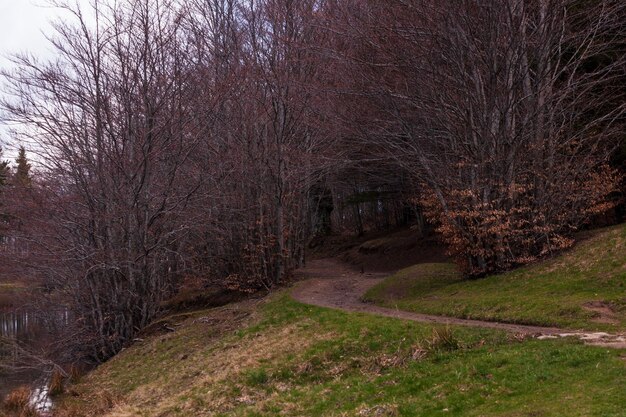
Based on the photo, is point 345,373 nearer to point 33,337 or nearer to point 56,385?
point 56,385

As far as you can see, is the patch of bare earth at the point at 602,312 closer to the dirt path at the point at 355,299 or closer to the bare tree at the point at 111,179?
the dirt path at the point at 355,299

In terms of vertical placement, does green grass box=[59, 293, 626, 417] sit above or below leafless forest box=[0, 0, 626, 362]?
below

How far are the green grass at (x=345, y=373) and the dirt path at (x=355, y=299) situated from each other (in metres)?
0.57

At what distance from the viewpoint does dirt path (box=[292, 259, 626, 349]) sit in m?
10.1

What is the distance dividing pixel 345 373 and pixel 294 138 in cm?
1524

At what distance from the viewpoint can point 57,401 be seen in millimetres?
15086

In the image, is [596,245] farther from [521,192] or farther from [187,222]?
[187,222]

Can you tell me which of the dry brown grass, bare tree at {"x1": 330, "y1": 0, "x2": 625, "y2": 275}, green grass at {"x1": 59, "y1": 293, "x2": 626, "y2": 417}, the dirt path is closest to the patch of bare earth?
the dirt path

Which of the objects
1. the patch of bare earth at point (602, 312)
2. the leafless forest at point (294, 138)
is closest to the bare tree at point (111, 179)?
the leafless forest at point (294, 138)

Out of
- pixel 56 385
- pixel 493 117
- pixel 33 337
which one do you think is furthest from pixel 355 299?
pixel 33 337

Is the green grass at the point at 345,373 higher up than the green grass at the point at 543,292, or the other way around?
the green grass at the point at 543,292

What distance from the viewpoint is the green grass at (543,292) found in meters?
11.6

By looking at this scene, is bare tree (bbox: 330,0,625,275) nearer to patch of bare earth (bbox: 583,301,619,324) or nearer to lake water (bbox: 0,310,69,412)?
patch of bare earth (bbox: 583,301,619,324)

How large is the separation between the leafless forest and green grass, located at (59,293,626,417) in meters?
4.60
